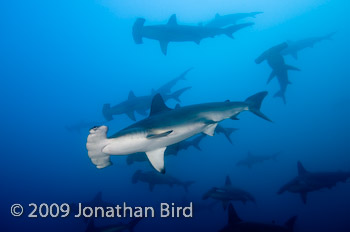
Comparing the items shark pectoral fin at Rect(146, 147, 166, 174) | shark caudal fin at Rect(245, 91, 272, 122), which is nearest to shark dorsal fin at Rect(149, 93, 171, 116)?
shark pectoral fin at Rect(146, 147, 166, 174)

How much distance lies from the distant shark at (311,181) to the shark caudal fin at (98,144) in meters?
7.17

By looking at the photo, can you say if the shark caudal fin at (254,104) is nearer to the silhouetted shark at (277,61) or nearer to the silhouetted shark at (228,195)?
the silhouetted shark at (228,195)

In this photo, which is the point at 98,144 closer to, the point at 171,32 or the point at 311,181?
the point at 311,181

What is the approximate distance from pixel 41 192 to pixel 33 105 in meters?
54.4

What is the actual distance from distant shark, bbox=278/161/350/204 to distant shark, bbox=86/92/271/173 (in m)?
5.64

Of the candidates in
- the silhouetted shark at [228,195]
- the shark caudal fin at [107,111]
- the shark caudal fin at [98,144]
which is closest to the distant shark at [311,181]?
the silhouetted shark at [228,195]

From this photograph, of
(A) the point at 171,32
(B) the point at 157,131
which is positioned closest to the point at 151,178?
(A) the point at 171,32

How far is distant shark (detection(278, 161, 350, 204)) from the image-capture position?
8.36m

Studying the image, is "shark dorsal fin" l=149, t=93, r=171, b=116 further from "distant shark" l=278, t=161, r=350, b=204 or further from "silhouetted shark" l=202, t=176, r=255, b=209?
"distant shark" l=278, t=161, r=350, b=204

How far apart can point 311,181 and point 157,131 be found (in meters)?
7.78

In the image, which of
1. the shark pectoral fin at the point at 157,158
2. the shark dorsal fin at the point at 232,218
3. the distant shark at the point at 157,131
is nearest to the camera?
the distant shark at the point at 157,131

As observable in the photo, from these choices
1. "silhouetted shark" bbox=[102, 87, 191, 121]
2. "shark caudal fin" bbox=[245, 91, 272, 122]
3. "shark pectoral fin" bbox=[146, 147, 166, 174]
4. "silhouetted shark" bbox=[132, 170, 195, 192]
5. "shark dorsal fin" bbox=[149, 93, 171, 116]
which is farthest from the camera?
"silhouetted shark" bbox=[102, 87, 191, 121]

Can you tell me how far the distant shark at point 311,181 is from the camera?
27.4ft

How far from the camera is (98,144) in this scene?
107 inches
